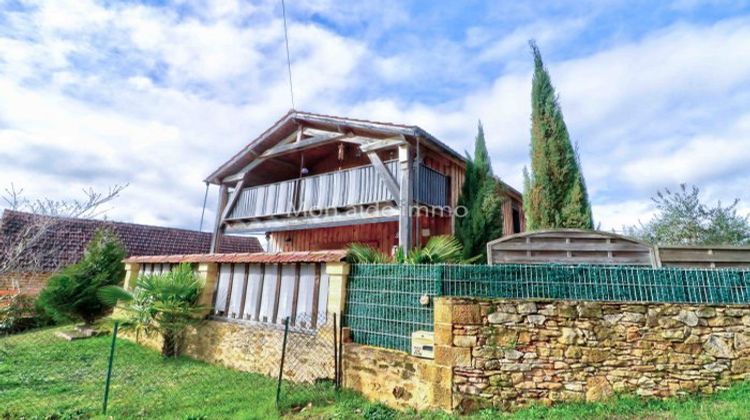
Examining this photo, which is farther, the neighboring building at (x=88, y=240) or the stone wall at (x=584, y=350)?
the neighboring building at (x=88, y=240)

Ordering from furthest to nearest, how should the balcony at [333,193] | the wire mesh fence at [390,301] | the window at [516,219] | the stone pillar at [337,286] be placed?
1. the window at [516,219]
2. the balcony at [333,193]
3. the stone pillar at [337,286]
4. the wire mesh fence at [390,301]

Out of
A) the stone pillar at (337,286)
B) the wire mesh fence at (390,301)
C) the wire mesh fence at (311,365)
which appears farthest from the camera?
the stone pillar at (337,286)

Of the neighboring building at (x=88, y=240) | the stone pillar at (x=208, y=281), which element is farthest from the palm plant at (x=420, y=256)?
the neighboring building at (x=88, y=240)

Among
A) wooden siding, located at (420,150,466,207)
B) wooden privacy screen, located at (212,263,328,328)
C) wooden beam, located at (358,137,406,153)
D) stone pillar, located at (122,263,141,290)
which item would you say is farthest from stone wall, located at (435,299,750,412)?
stone pillar, located at (122,263,141,290)

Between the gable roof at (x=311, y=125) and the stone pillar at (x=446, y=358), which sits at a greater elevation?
the gable roof at (x=311, y=125)

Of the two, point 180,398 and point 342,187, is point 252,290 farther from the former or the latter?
point 342,187

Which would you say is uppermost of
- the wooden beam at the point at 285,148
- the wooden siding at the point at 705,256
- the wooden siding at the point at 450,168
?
the wooden beam at the point at 285,148

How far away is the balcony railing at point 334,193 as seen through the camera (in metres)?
9.11

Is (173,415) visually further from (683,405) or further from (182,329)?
(683,405)

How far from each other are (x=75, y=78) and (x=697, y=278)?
1008cm

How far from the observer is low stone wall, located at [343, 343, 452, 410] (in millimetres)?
4223

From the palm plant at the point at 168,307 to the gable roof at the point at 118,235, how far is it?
536cm

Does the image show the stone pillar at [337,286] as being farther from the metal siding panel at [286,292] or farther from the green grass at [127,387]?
the green grass at [127,387]

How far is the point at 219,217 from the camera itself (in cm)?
1228
